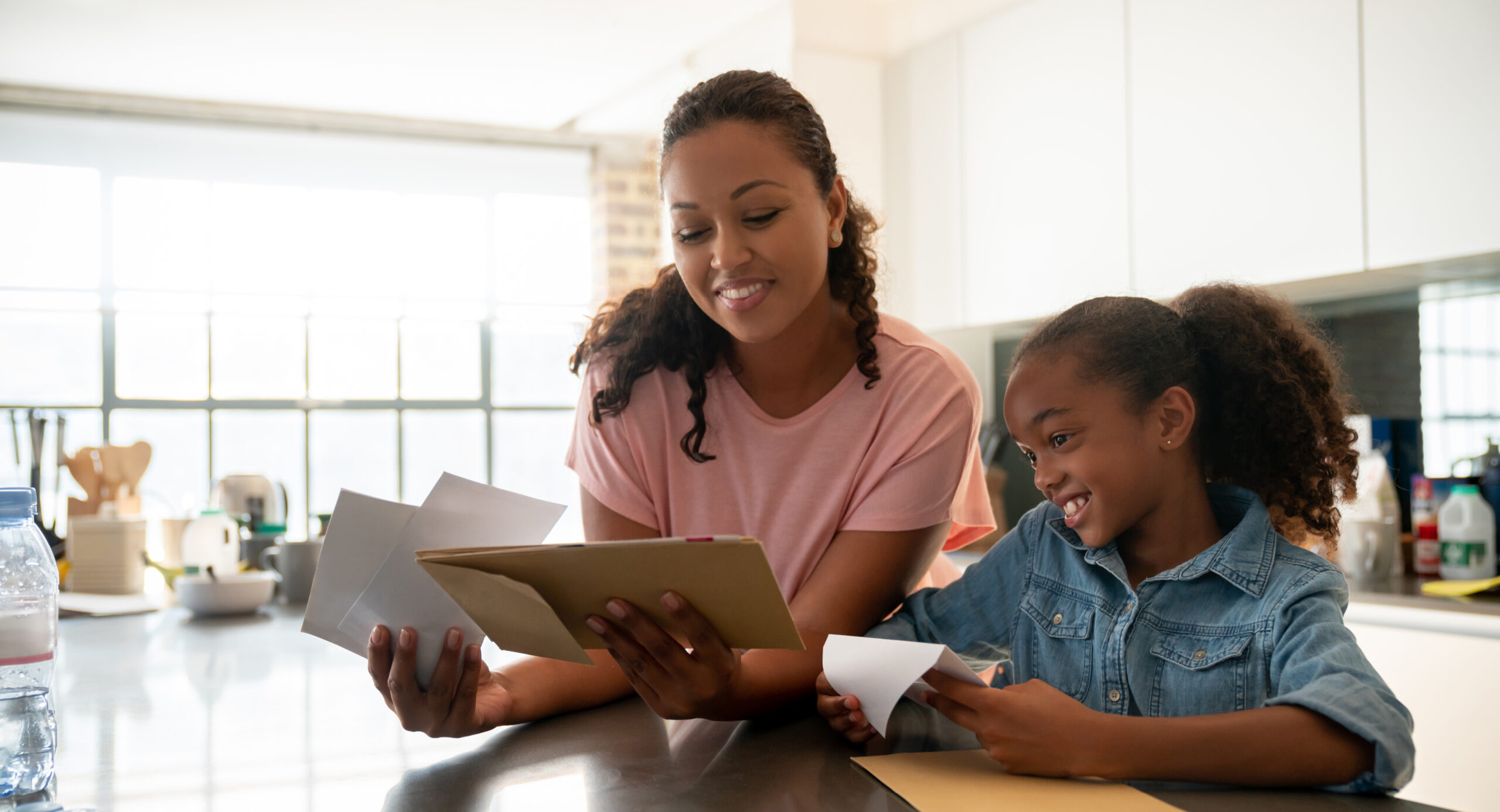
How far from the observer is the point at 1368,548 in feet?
8.09

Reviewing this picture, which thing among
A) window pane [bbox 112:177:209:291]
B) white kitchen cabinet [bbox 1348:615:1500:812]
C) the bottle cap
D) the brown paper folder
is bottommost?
white kitchen cabinet [bbox 1348:615:1500:812]

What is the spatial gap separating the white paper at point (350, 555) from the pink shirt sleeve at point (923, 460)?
503 mm

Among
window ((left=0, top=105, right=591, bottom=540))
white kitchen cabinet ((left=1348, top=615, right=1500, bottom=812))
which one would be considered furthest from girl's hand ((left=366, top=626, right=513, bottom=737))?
window ((left=0, top=105, right=591, bottom=540))

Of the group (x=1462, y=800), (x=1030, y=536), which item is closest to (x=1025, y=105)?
(x=1462, y=800)

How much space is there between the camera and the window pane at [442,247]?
5992mm

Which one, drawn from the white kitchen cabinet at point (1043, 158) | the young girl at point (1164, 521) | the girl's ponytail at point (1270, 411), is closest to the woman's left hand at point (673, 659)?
the young girl at point (1164, 521)

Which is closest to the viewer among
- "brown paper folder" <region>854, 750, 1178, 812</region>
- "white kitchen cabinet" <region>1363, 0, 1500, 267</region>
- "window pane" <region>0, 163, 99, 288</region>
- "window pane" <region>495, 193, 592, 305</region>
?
"brown paper folder" <region>854, 750, 1178, 812</region>

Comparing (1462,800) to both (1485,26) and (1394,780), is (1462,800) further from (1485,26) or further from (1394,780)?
(1485,26)

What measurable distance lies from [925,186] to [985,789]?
340 centimetres

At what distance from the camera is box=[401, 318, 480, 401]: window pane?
6039 millimetres

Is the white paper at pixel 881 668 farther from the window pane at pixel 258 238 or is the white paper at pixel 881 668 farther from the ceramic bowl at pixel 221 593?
the window pane at pixel 258 238

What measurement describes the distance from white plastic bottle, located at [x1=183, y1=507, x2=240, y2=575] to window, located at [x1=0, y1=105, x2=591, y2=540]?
121 inches

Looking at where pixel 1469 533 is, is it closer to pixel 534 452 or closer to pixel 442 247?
pixel 534 452

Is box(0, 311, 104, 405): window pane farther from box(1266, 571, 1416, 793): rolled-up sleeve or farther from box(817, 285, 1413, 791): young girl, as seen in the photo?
box(1266, 571, 1416, 793): rolled-up sleeve
